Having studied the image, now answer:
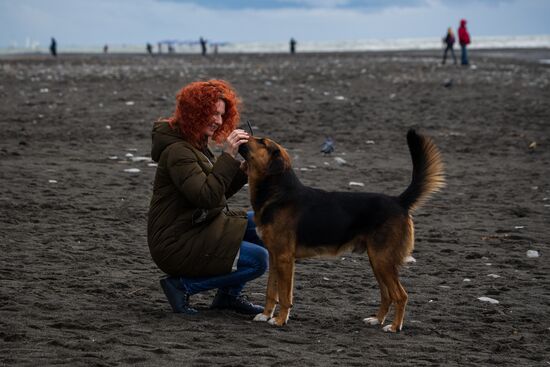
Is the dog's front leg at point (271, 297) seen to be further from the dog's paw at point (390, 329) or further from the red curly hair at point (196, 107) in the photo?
the red curly hair at point (196, 107)

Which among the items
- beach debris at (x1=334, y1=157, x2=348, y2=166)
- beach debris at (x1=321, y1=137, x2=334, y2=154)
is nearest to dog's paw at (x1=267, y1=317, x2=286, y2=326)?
beach debris at (x1=334, y1=157, x2=348, y2=166)

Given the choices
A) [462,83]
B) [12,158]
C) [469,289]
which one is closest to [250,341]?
[469,289]

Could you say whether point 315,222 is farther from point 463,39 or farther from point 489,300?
point 463,39

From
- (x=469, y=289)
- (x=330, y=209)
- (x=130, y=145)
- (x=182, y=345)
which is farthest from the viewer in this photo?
(x=130, y=145)

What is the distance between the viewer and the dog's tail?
6.33 metres

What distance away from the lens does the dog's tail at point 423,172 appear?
6332 millimetres

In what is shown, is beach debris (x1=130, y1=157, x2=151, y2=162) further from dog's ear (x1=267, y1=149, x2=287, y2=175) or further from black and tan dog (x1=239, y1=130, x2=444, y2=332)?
dog's ear (x1=267, y1=149, x2=287, y2=175)

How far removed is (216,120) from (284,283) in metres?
1.36

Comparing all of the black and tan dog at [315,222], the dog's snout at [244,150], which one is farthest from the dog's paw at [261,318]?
the dog's snout at [244,150]

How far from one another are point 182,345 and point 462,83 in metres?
23.0

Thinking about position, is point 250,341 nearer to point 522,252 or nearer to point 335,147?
point 522,252

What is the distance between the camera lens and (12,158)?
13.7 meters

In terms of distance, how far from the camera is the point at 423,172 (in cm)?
639

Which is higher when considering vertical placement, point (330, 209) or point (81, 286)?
point (330, 209)
